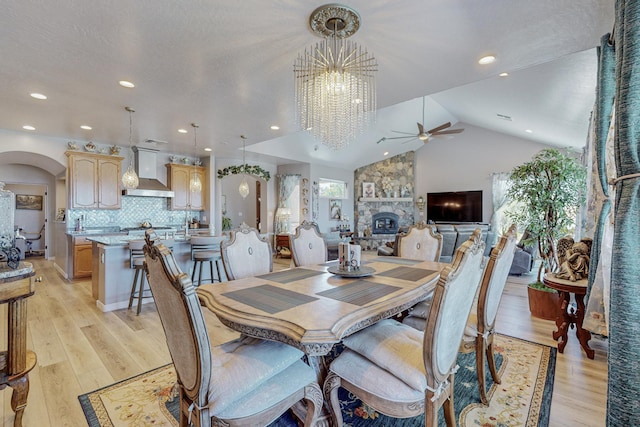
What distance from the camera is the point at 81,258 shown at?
5.18 m

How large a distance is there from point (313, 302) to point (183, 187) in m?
6.14

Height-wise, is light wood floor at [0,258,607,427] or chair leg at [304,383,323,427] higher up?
chair leg at [304,383,323,427]

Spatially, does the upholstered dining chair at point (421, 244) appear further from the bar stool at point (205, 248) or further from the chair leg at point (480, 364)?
the bar stool at point (205, 248)

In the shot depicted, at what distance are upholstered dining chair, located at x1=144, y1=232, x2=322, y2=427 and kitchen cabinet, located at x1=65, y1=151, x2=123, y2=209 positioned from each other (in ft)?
17.8

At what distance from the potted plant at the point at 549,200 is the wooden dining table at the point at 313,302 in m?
1.97

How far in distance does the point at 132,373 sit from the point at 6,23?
2672mm

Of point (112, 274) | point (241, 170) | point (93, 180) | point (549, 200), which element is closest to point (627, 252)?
point (549, 200)

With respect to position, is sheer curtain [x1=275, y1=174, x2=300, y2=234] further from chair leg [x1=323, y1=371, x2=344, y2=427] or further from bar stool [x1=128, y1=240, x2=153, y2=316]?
chair leg [x1=323, y1=371, x2=344, y2=427]

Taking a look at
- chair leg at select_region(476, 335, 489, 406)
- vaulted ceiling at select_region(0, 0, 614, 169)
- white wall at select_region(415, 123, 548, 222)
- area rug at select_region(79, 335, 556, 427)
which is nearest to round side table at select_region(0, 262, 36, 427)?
area rug at select_region(79, 335, 556, 427)

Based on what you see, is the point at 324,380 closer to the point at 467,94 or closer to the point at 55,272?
the point at 467,94

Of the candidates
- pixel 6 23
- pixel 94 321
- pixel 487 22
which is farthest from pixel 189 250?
pixel 487 22

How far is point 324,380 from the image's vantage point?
1.62 meters

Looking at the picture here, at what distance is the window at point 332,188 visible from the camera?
8.96 meters

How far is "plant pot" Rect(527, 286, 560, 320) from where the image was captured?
10.7ft
